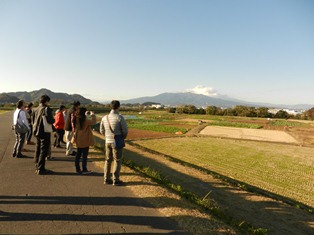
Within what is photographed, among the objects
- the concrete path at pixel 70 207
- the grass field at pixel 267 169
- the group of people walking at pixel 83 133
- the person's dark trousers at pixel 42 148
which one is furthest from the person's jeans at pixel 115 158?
the grass field at pixel 267 169

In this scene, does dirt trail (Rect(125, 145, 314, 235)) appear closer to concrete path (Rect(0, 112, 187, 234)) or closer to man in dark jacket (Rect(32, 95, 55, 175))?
concrete path (Rect(0, 112, 187, 234))

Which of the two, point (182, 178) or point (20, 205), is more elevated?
point (20, 205)

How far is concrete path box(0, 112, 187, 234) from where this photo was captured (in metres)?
3.93

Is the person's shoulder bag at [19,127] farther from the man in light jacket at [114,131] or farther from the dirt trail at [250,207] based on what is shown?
the dirt trail at [250,207]

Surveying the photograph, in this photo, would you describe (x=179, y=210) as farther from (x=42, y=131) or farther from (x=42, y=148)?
(x=42, y=131)

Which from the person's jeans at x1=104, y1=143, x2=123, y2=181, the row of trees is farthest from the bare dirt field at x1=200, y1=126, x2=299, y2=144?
the row of trees

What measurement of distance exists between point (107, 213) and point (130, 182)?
1.94m

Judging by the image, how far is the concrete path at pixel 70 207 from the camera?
393 cm

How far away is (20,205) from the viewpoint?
463 centimetres

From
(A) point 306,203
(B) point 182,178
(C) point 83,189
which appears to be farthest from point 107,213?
(A) point 306,203

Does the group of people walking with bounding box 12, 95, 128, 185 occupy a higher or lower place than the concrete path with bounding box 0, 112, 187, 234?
higher

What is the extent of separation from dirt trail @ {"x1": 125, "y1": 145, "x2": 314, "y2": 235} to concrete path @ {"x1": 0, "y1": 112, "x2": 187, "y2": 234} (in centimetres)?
337

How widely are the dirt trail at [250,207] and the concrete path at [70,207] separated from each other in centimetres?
337

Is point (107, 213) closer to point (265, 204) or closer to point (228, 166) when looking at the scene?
point (265, 204)
